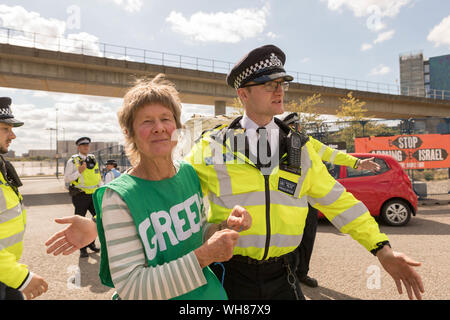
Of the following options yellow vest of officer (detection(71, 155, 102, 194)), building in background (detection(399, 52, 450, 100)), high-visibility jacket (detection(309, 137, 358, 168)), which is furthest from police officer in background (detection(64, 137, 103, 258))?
building in background (detection(399, 52, 450, 100))

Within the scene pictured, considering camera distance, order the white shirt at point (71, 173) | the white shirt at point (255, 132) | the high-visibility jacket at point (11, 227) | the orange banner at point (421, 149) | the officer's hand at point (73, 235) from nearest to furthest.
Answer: the officer's hand at point (73, 235), the white shirt at point (255, 132), the high-visibility jacket at point (11, 227), the white shirt at point (71, 173), the orange banner at point (421, 149)

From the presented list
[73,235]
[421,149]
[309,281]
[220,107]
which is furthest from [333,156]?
[220,107]

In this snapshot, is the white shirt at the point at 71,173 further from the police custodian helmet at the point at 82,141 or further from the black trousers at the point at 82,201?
the police custodian helmet at the point at 82,141

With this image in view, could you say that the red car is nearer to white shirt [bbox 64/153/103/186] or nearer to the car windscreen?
the car windscreen

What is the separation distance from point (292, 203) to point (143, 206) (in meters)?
0.88

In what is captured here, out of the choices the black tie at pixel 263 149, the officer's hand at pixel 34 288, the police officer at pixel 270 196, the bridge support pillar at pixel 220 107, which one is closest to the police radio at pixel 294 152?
the police officer at pixel 270 196

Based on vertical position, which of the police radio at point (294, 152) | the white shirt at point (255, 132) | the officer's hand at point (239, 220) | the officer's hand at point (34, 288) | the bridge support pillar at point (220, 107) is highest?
the bridge support pillar at point (220, 107)

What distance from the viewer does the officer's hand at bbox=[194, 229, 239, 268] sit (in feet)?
3.57

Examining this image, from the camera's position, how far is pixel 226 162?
5.66ft

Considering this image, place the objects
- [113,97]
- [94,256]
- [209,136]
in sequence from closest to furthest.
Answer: [209,136] → [94,256] → [113,97]

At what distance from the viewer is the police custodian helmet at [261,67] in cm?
191
